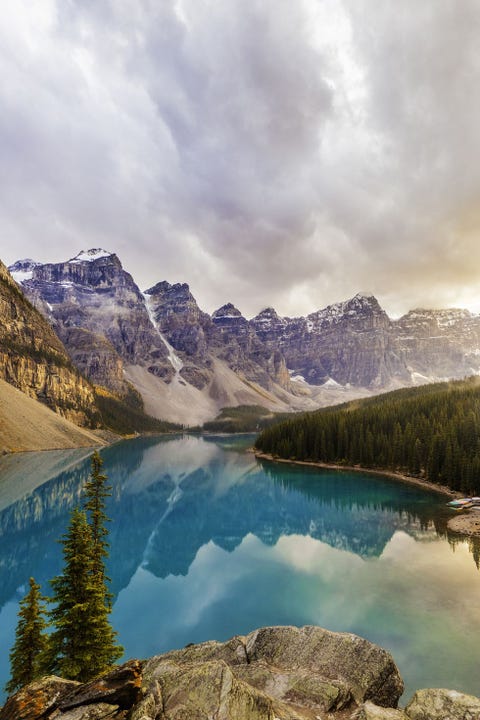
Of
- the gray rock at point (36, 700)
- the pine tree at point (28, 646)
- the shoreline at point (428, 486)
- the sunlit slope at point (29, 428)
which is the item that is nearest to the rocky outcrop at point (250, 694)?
the gray rock at point (36, 700)

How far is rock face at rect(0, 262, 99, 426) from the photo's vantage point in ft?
479

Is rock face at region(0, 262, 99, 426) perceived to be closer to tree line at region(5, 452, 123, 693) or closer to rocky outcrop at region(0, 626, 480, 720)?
tree line at region(5, 452, 123, 693)

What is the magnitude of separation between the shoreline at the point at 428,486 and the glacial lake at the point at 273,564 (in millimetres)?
1759

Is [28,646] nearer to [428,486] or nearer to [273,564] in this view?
[273,564]

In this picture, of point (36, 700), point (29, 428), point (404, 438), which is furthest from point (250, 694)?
point (29, 428)

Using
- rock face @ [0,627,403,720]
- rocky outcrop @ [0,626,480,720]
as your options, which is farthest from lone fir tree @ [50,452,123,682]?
rocky outcrop @ [0,626,480,720]

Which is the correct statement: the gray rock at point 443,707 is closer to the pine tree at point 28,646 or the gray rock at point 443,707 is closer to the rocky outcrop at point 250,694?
the rocky outcrop at point 250,694

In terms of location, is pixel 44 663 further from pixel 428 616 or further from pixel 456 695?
pixel 428 616

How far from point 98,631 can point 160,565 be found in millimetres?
22262

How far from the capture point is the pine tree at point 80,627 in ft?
43.8

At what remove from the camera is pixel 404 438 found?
8000 centimetres

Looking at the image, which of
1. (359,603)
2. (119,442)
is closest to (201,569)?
(359,603)

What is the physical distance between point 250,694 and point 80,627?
9.12 m

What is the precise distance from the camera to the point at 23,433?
347ft
